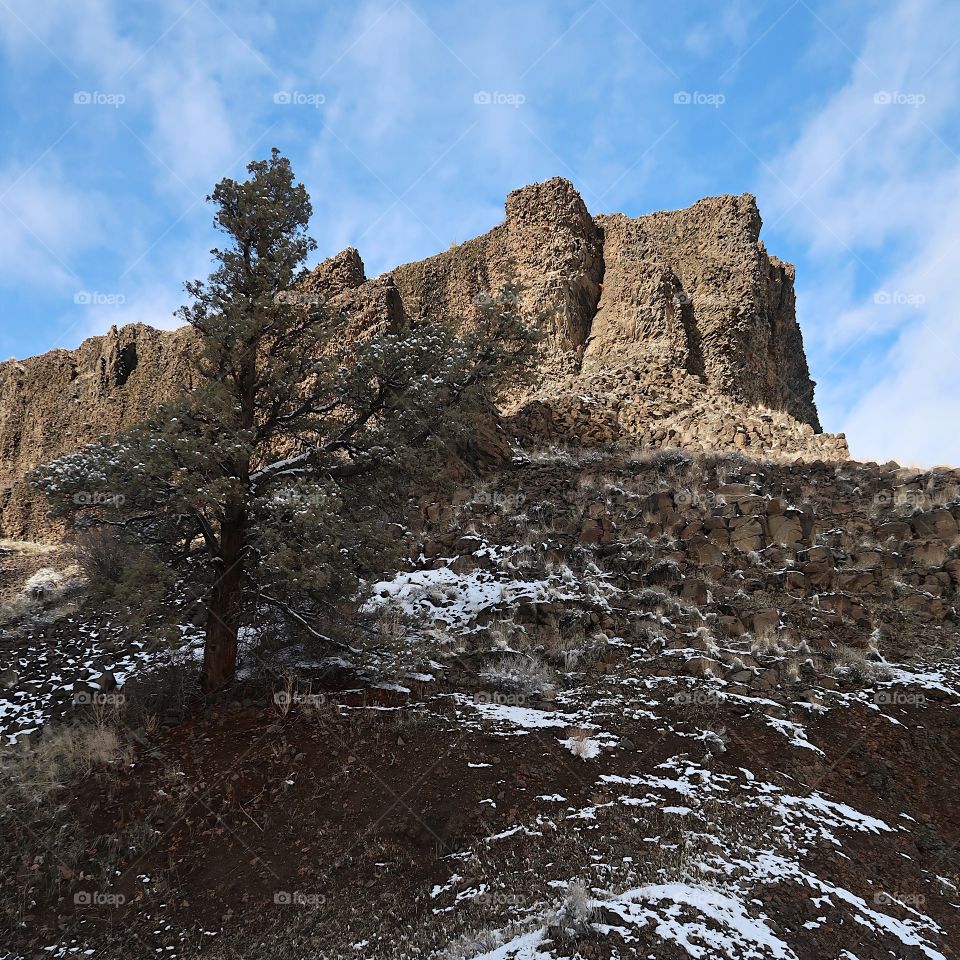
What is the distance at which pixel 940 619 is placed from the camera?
398 inches

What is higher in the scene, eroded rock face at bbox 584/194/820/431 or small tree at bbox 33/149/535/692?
eroded rock face at bbox 584/194/820/431

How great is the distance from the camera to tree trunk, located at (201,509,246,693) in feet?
28.6

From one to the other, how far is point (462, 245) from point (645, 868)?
79.4ft

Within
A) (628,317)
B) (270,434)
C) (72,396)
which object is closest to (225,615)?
(270,434)

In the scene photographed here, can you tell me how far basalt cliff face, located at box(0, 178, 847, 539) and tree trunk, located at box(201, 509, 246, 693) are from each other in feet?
39.7

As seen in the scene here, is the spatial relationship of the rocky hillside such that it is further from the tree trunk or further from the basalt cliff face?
the basalt cliff face

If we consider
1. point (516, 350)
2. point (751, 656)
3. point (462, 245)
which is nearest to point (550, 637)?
point (751, 656)

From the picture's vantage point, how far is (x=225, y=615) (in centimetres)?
872

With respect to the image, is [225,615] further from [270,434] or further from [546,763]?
[546,763]

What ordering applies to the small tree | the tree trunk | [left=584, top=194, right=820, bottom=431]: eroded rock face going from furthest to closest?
1. [left=584, top=194, right=820, bottom=431]: eroded rock face
2. the tree trunk
3. the small tree

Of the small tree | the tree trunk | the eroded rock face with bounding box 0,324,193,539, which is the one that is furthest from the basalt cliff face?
the tree trunk

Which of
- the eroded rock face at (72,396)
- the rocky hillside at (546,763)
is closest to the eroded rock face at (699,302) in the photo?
the rocky hillside at (546,763)

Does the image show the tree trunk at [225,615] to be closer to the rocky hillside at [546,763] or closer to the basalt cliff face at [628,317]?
→ the rocky hillside at [546,763]

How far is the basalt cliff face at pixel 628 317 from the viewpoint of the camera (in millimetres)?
19547
